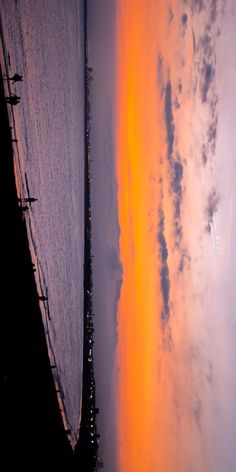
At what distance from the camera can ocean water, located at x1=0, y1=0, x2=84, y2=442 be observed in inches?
57.1

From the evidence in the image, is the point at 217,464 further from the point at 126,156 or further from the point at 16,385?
the point at 126,156

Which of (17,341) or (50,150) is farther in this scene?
(50,150)

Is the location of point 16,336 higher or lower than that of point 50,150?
lower

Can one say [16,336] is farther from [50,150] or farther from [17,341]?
[50,150]

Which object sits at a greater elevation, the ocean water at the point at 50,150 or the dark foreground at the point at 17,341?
the ocean water at the point at 50,150

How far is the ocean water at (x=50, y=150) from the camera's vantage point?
4.75 ft

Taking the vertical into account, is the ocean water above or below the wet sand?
above

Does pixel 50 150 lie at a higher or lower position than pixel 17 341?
higher

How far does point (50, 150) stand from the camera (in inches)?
85.6

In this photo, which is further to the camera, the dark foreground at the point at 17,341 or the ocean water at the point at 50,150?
the ocean water at the point at 50,150

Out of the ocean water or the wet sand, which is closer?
the wet sand

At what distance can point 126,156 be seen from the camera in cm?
406

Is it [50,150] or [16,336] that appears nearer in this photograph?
[16,336]

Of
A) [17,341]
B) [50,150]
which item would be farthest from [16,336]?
[50,150]
